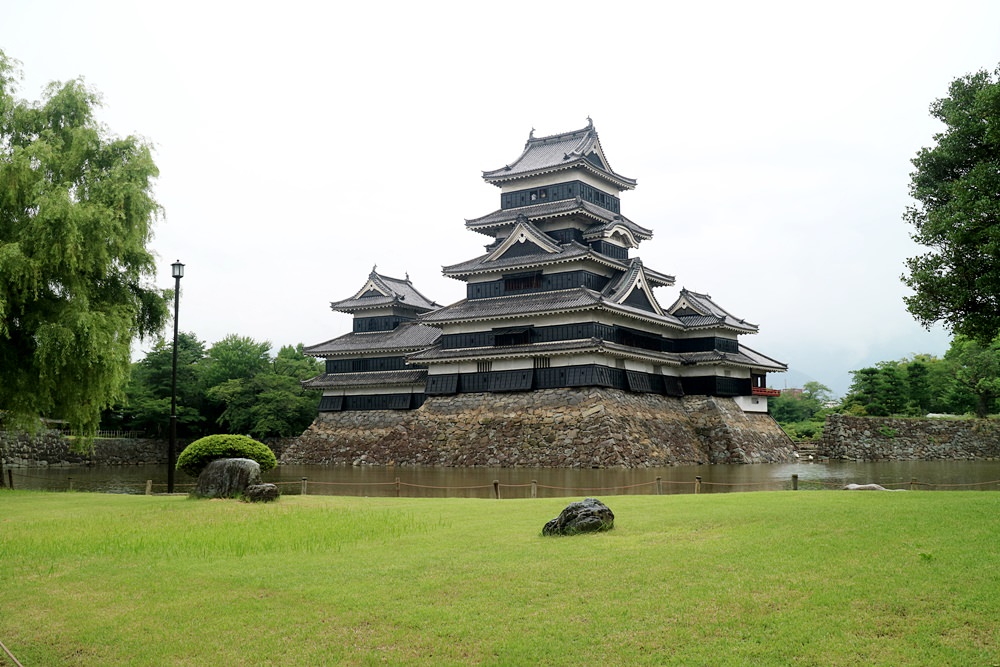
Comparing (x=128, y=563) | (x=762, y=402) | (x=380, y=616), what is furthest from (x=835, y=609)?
(x=762, y=402)

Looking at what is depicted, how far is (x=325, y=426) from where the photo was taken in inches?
2078

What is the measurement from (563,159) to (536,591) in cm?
4199

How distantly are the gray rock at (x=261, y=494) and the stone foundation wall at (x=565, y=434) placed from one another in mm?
19869

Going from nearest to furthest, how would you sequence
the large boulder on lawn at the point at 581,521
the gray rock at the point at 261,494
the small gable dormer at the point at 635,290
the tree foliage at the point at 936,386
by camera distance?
the large boulder on lawn at the point at 581,521
the gray rock at the point at 261,494
the small gable dormer at the point at 635,290
the tree foliage at the point at 936,386

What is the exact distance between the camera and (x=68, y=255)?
2272cm

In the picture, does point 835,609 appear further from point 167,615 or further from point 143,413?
point 143,413

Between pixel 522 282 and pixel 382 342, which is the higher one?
pixel 522 282

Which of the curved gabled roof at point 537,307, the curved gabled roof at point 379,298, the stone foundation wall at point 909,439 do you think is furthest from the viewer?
the curved gabled roof at point 379,298

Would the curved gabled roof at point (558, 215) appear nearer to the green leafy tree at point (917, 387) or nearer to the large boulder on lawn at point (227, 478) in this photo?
the green leafy tree at point (917, 387)

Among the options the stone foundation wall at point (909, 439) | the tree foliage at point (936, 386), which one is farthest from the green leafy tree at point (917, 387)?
the stone foundation wall at point (909, 439)

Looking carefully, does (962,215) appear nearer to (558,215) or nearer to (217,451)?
(217,451)

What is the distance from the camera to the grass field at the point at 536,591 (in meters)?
8.00

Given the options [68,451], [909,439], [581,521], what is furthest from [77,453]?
[909,439]

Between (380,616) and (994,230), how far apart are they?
12526mm
